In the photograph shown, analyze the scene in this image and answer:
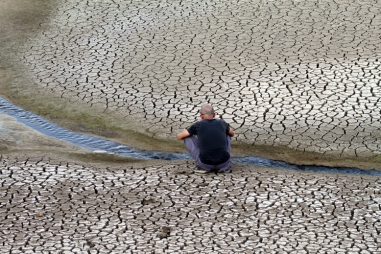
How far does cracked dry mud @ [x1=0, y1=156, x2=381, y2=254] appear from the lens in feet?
22.9

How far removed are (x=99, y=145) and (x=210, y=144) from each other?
5.81 feet

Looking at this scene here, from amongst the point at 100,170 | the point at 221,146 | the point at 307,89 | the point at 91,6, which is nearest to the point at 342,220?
the point at 221,146

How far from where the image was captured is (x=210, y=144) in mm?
8516

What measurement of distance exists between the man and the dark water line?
0.65 meters

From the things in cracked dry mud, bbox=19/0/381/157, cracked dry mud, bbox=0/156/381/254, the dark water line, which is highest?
cracked dry mud, bbox=19/0/381/157

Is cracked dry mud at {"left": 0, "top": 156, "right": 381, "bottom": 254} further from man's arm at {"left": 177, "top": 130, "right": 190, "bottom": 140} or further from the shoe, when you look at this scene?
man's arm at {"left": 177, "top": 130, "right": 190, "bottom": 140}

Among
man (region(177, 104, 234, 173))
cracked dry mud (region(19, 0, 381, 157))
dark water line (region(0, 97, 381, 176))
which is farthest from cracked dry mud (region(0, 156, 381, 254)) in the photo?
cracked dry mud (region(19, 0, 381, 157))

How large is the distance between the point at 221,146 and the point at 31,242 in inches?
93.8

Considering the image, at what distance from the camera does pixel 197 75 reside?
1127 cm

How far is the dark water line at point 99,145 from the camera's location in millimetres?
8993

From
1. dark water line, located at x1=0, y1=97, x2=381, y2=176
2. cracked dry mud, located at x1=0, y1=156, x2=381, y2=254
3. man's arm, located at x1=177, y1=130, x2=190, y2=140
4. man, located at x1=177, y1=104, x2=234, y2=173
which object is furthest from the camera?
dark water line, located at x1=0, y1=97, x2=381, y2=176

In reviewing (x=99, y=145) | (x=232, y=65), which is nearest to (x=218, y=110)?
(x=232, y=65)

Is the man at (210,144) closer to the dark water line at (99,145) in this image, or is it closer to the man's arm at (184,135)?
the man's arm at (184,135)

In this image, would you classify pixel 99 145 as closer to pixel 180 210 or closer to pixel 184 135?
pixel 184 135
